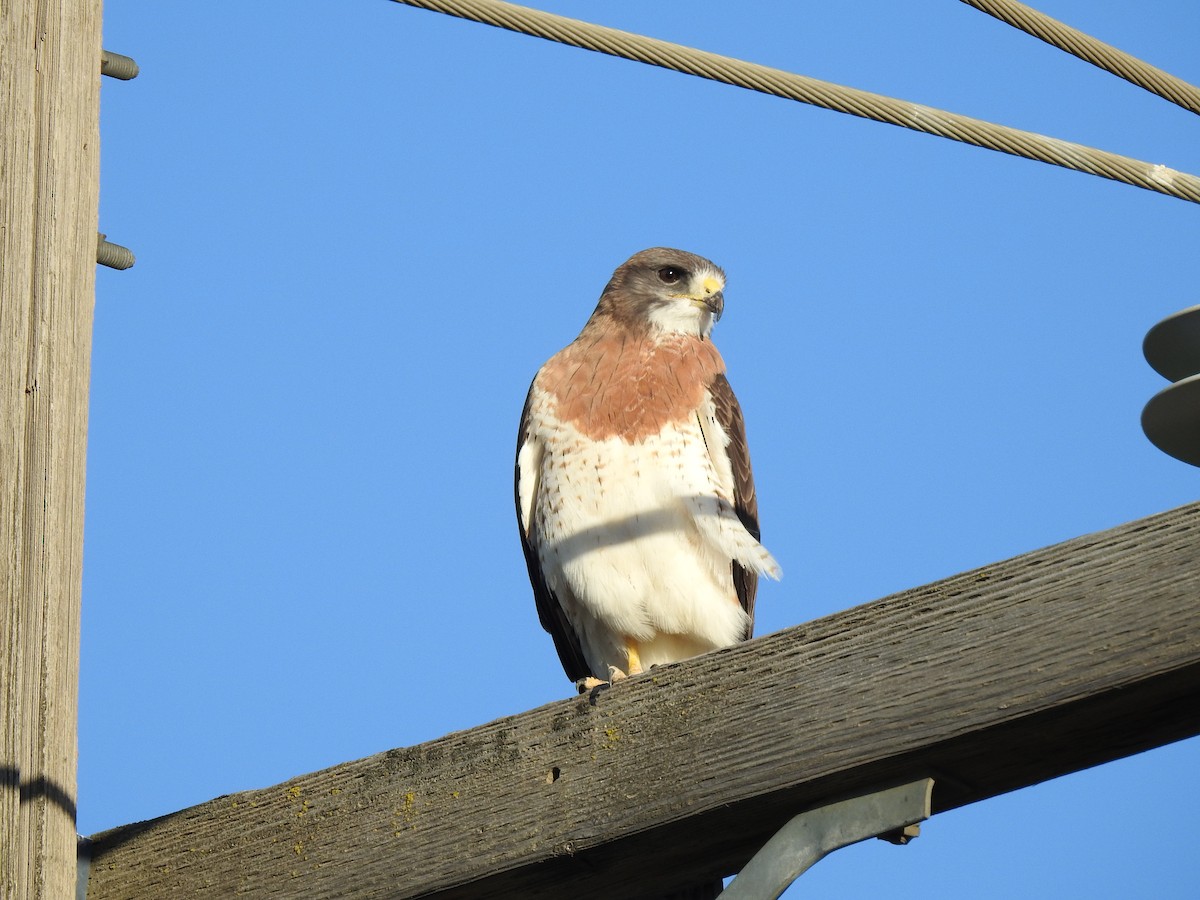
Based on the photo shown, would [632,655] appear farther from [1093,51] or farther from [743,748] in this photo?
[743,748]

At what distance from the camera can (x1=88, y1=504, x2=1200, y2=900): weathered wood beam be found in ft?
6.42

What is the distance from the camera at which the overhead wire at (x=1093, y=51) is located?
296cm

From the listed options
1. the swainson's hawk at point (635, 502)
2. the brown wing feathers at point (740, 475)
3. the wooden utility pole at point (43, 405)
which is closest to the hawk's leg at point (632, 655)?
the swainson's hawk at point (635, 502)

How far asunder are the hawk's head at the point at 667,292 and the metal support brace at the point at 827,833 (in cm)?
397

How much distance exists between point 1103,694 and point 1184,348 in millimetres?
720

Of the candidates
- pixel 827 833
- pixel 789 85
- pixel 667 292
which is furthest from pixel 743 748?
pixel 667 292

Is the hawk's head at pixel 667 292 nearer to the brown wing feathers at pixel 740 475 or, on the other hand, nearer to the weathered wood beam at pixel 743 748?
the brown wing feathers at pixel 740 475

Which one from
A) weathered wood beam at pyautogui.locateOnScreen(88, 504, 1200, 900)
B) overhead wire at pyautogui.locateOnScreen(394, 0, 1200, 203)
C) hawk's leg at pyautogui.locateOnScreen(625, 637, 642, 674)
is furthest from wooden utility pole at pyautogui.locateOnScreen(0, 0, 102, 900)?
hawk's leg at pyautogui.locateOnScreen(625, 637, 642, 674)

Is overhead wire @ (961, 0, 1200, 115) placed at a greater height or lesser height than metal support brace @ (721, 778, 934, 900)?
greater

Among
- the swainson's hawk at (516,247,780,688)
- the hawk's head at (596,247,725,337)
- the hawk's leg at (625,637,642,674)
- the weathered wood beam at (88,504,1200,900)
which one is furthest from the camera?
the hawk's head at (596,247,725,337)

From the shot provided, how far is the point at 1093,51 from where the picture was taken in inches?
119

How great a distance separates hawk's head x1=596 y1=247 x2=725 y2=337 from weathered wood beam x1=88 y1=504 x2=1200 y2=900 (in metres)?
3.66

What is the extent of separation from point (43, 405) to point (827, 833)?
155 cm

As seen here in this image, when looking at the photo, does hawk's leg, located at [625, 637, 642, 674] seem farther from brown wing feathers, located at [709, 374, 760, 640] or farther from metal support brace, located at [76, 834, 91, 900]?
metal support brace, located at [76, 834, 91, 900]
